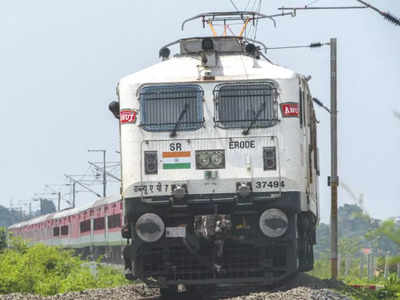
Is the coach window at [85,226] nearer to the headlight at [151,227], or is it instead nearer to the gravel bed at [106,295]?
the gravel bed at [106,295]

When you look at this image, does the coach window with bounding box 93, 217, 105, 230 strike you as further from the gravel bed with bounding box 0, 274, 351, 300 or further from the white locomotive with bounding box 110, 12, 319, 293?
the white locomotive with bounding box 110, 12, 319, 293

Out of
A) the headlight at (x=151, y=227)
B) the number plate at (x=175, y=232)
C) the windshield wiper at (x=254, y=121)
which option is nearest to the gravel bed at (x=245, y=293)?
the number plate at (x=175, y=232)

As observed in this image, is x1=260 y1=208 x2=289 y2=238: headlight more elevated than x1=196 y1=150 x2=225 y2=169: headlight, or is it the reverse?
x1=196 y1=150 x2=225 y2=169: headlight

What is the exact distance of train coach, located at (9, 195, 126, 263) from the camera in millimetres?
33719

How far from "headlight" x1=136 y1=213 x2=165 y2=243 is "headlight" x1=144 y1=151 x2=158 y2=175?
0.59 meters

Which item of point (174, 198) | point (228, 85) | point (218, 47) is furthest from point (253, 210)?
point (218, 47)

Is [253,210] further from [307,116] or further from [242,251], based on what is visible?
[307,116]

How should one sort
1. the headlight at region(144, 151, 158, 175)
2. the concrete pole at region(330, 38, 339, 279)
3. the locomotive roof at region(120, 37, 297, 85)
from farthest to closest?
1. the concrete pole at region(330, 38, 339, 279)
2. the locomotive roof at region(120, 37, 297, 85)
3. the headlight at region(144, 151, 158, 175)

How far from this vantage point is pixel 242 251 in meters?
11.1

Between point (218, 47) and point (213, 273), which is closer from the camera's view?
point (213, 273)

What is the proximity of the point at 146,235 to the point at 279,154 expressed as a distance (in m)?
2.12

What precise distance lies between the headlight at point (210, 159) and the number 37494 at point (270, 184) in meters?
A: 0.56

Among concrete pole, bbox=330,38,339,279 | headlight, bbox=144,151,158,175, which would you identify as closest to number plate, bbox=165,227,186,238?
headlight, bbox=144,151,158,175

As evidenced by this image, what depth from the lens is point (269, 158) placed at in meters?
10.8
